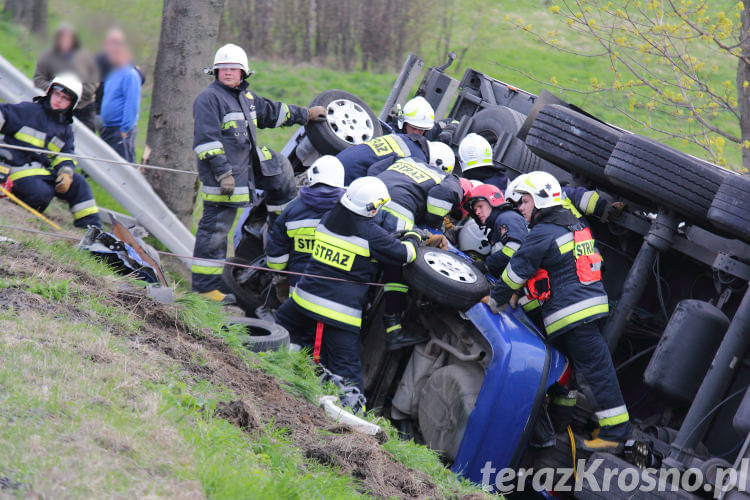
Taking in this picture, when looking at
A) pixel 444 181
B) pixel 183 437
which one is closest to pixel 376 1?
pixel 444 181

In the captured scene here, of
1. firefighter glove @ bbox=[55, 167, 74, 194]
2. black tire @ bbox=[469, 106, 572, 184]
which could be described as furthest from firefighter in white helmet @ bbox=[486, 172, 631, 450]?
firefighter glove @ bbox=[55, 167, 74, 194]

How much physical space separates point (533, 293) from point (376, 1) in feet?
40.9

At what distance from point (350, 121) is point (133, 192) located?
2228 mm

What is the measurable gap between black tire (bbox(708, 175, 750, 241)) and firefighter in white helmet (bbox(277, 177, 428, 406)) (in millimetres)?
1886

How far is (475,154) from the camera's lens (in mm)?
6508

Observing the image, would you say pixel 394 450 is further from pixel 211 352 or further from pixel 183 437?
pixel 183 437

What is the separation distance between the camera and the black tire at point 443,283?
489 cm

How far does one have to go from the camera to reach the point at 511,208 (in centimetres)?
580


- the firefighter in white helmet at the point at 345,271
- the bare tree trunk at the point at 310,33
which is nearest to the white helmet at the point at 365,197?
the firefighter in white helmet at the point at 345,271

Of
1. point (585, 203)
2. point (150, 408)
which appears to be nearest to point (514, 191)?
point (585, 203)

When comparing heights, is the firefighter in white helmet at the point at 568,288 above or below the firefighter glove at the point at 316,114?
below

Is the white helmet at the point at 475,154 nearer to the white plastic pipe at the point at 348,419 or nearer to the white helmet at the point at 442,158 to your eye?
the white helmet at the point at 442,158

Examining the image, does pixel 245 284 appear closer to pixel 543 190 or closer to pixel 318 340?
pixel 318 340

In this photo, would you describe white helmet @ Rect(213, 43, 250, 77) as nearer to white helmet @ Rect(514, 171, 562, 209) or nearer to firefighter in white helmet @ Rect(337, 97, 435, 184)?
firefighter in white helmet @ Rect(337, 97, 435, 184)
